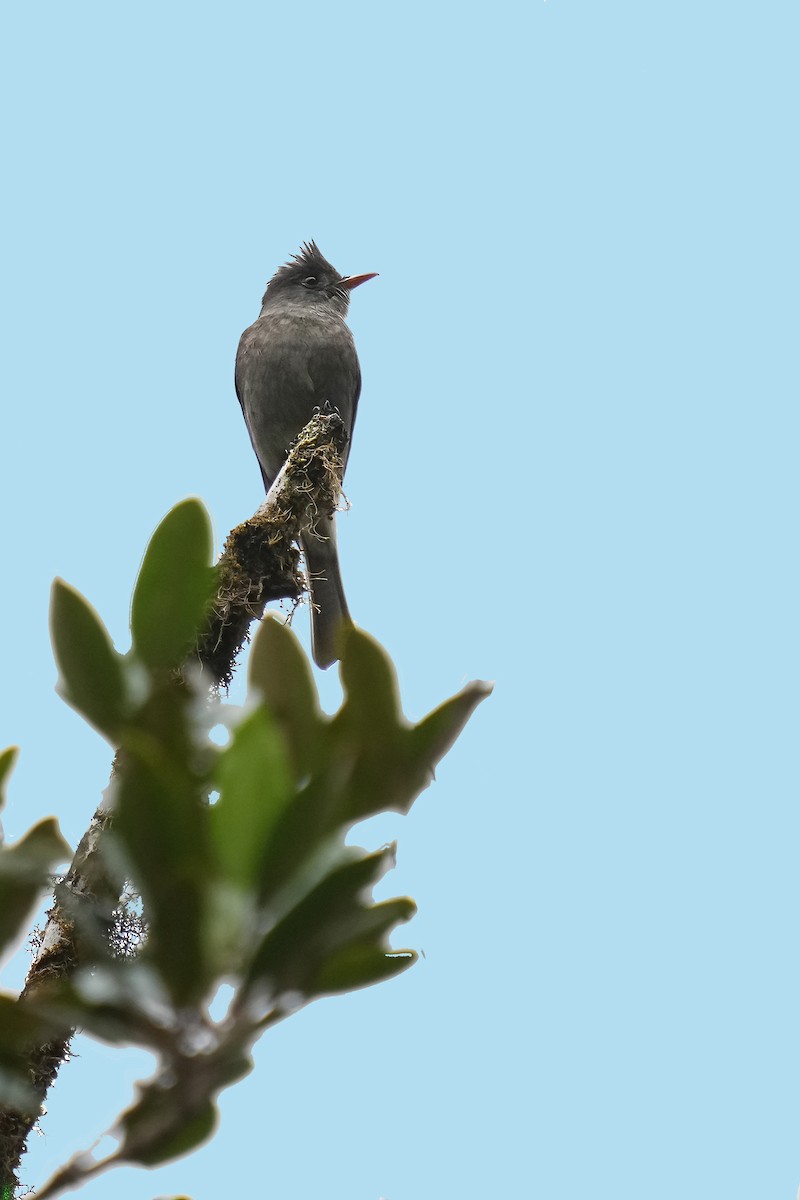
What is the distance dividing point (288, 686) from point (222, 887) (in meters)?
0.22

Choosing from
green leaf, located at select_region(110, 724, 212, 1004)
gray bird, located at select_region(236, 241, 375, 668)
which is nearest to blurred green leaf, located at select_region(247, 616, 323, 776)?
green leaf, located at select_region(110, 724, 212, 1004)

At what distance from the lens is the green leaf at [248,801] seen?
29.1 inches

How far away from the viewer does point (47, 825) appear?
908mm

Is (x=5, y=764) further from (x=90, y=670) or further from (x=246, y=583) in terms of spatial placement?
(x=246, y=583)

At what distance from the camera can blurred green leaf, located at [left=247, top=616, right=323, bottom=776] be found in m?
0.86

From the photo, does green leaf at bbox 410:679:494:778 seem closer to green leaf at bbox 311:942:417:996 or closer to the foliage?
the foliage

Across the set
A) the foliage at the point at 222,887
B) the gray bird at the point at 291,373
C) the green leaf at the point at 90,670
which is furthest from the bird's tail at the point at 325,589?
the foliage at the point at 222,887

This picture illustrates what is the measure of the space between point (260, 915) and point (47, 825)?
0.23 meters

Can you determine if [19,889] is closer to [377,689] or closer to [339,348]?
[377,689]

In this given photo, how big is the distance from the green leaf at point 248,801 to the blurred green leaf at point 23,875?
180mm

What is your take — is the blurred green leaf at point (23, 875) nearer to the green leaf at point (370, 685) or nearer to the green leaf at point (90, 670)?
the green leaf at point (90, 670)

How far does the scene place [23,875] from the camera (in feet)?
2.83

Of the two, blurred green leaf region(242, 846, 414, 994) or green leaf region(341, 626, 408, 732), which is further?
green leaf region(341, 626, 408, 732)

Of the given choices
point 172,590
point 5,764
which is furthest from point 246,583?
point 5,764
